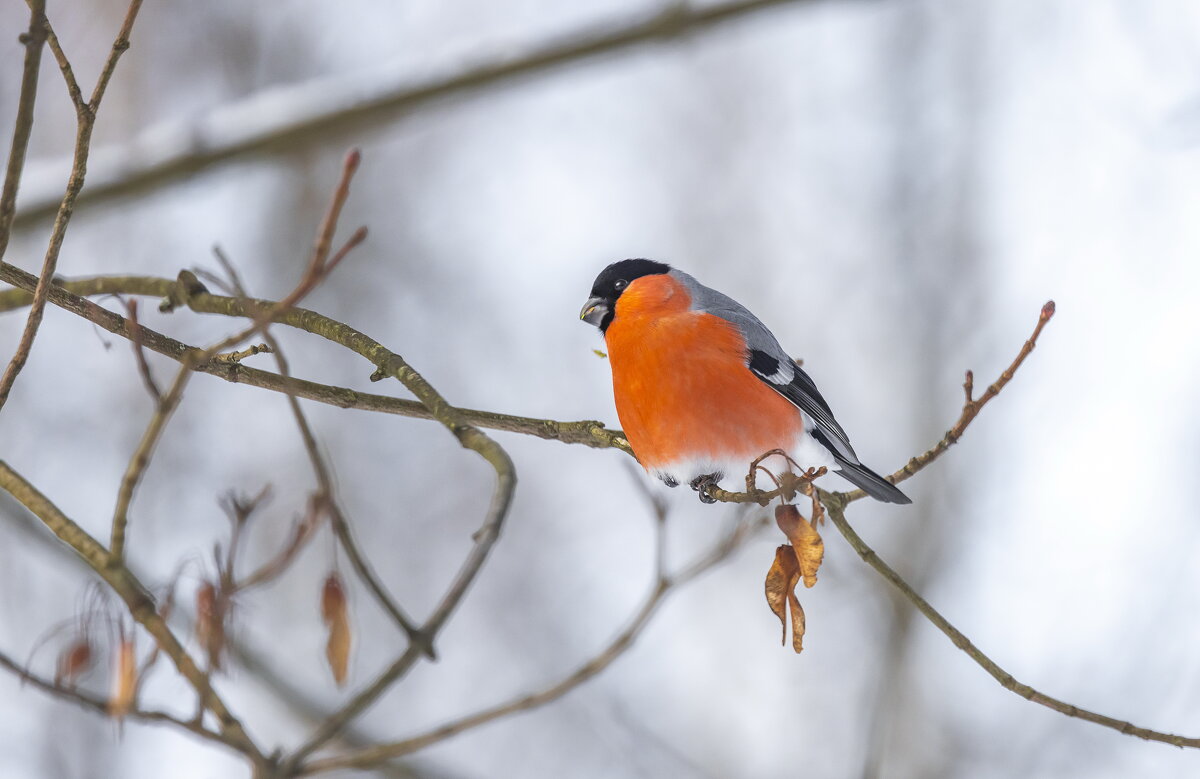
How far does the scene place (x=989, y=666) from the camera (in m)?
2.04

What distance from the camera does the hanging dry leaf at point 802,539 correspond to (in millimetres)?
1832

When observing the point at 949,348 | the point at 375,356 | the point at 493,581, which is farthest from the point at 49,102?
the point at 949,348

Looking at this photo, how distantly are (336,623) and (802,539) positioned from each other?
0.83m

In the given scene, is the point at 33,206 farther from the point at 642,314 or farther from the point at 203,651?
the point at 203,651

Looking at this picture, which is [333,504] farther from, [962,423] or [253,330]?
[962,423]

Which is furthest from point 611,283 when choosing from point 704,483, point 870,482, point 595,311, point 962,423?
point 962,423

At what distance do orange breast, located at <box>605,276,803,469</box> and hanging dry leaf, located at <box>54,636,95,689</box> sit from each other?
156cm

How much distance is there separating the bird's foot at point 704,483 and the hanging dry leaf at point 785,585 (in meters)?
1.20

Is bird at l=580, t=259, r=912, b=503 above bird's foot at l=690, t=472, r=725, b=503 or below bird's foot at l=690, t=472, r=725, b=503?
above

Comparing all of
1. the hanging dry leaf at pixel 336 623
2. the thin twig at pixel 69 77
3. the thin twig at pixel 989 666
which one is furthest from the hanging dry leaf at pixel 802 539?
the thin twig at pixel 69 77

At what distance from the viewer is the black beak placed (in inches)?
142

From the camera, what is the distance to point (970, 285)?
27.3ft

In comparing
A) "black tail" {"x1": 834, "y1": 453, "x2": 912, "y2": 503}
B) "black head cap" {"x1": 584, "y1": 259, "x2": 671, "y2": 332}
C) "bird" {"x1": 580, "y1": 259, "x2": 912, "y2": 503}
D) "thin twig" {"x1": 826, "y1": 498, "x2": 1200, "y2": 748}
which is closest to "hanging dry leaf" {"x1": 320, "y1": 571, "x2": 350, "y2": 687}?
"thin twig" {"x1": 826, "y1": 498, "x2": 1200, "y2": 748}

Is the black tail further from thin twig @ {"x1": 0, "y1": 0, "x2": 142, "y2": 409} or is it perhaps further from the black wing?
thin twig @ {"x1": 0, "y1": 0, "x2": 142, "y2": 409}
